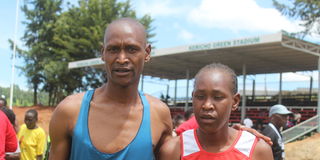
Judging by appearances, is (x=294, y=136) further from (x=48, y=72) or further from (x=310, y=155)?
(x=48, y=72)

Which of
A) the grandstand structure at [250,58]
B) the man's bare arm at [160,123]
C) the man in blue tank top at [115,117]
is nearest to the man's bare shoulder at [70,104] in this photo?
the man in blue tank top at [115,117]

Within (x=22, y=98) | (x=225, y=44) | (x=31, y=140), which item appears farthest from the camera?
(x=22, y=98)

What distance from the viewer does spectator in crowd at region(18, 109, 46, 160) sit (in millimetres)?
6301

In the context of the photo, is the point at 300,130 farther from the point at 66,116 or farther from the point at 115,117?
the point at 66,116

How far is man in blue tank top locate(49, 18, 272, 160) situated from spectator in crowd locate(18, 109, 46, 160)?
4.49 meters

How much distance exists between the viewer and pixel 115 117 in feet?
7.21

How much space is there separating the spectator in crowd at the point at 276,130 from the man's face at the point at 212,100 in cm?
369

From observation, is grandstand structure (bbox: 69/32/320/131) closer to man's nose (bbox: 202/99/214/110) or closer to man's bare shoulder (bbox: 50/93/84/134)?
man's nose (bbox: 202/99/214/110)

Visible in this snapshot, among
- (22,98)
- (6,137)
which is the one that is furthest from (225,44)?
(22,98)

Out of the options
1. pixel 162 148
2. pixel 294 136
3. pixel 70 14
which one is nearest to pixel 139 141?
pixel 162 148

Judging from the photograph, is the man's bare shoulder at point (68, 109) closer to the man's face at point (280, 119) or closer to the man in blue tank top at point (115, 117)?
the man in blue tank top at point (115, 117)

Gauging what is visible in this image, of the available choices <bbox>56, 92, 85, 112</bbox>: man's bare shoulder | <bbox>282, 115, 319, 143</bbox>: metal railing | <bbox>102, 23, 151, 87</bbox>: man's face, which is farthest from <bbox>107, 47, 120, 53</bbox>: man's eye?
<bbox>282, 115, 319, 143</bbox>: metal railing

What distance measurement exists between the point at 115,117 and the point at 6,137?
2656 millimetres

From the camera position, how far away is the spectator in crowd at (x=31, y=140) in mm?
6301
